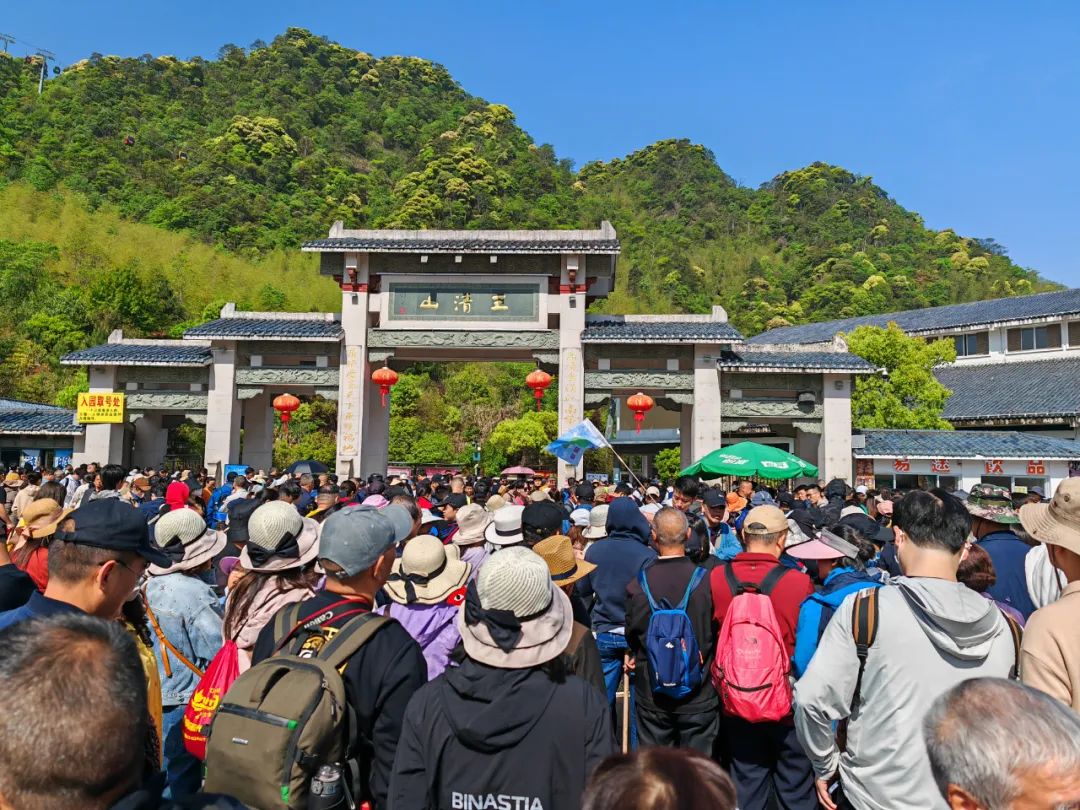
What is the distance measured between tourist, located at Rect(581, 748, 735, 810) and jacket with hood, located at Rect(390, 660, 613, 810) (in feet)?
2.53

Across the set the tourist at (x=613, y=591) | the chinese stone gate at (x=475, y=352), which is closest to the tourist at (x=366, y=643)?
the tourist at (x=613, y=591)

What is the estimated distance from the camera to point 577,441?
14016 millimetres

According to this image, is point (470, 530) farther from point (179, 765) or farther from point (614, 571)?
point (179, 765)

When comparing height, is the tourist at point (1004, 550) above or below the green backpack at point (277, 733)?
above

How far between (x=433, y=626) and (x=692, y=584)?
Answer: 134 centimetres

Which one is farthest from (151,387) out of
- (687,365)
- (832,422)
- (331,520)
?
(331,520)

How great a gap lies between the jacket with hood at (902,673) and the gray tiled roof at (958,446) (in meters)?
18.0

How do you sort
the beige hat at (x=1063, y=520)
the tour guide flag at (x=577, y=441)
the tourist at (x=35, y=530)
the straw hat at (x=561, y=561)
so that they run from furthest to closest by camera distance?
the tour guide flag at (x=577, y=441) → the tourist at (x=35, y=530) → the straw hat at (x=561, y=561) → the beige hat at (x=1063, y=520)

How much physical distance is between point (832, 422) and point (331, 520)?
1820 cm

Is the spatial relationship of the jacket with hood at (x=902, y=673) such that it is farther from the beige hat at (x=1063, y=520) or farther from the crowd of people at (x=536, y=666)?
the beige hat at (x=1063, y=520)

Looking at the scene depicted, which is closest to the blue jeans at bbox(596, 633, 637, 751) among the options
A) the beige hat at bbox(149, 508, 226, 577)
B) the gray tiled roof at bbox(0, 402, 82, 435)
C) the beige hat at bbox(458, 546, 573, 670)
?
the beige hat at bbox(149, 508, 226, 577)

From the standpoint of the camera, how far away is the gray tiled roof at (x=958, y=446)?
19344 mm

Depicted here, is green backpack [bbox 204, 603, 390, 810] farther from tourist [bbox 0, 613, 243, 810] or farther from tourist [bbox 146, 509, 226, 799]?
tourist [bbox 146, 509, 226, 799]

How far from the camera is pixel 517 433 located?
106 ft
